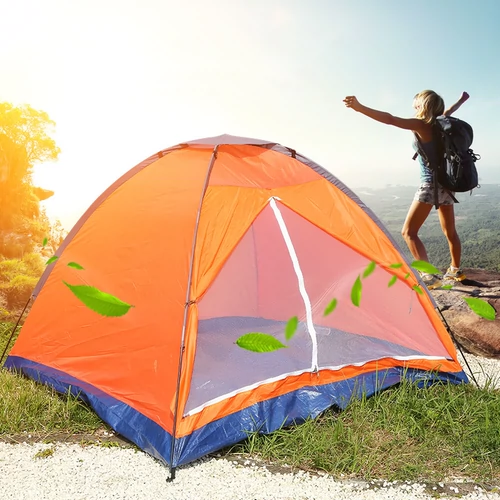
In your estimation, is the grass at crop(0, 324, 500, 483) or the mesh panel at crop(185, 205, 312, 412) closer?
the grass at crop(0, 324, 500, 483)

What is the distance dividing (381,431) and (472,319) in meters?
2.25

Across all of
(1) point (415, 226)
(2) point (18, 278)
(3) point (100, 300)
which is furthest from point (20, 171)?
(3) point (100, 300)

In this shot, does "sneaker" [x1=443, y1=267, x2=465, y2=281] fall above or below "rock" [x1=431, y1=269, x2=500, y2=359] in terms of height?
above

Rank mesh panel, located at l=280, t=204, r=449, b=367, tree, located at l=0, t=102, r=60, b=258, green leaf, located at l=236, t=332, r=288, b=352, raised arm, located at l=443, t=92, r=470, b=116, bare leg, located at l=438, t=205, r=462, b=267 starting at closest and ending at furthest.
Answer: green leaf, located at l=236, t=332, r=288, b=352
mesh panel, located at l=280, t=204, r=449, b=367
bare leg, located at l=438, t=205, r=462, b=267
raised arm, located at l=443, t=92, r=470, b=116
tree, located at l=0, t=102, r=60, b=258

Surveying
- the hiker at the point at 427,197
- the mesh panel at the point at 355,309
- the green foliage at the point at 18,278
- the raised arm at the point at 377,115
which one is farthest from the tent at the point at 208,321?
the green foliage at the point at 18,278

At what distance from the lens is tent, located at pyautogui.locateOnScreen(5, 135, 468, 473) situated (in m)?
3.09

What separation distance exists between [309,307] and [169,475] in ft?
4.78

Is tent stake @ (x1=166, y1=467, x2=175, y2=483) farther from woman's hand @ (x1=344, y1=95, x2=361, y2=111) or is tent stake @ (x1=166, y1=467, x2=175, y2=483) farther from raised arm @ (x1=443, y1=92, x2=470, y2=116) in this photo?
raised arm @ (x1=443, y1=92, x2=470, y2=116)

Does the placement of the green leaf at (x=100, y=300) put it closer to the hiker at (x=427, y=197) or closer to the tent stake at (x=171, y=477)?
the tent stake at (x=171, y=477)

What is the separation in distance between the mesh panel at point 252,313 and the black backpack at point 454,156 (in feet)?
5.19

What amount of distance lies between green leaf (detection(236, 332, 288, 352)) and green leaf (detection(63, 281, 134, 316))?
1.06ft

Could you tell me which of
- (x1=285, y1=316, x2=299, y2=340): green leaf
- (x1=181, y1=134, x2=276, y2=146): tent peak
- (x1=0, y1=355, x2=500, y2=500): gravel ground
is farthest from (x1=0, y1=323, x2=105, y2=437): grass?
(x1=285, y1=316, x2=299, y2=340): green leaf

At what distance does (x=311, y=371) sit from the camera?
11.2 feet

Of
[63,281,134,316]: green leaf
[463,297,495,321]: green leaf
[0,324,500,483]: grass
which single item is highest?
[463,297,495,321]: green leaf
